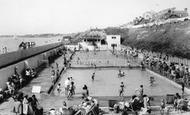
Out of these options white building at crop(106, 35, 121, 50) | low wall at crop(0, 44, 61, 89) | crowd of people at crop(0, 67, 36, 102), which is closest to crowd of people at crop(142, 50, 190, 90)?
crowd of people at crop(0, 67, 36, 102)

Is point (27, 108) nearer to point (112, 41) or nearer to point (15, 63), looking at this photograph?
point (15, 63)

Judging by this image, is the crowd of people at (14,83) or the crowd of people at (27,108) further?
the crowd of people at (14,83)

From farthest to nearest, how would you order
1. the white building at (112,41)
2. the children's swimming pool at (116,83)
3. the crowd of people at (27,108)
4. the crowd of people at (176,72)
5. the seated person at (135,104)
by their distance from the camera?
the white building at (112,41) → the crowd of people at (176,72) → the children's swimming pool at (116,83) → the seated person at (135,104) → the crowd of people at (27,108)

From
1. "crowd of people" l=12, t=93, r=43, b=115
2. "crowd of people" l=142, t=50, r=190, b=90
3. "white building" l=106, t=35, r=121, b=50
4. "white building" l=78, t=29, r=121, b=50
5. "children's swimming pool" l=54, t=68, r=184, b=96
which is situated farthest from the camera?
"white building" l=106, t=35, r=121, b=50

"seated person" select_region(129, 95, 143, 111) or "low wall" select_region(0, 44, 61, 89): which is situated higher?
"low wall" select_region(0, 44, 61, 89)

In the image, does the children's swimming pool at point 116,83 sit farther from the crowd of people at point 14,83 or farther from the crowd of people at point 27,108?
the crowd of people at point 27,108

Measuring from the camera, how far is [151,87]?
25266 mm

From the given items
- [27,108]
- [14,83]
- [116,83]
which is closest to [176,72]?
[116,83]

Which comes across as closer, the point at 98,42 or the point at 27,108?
the point at 27,108

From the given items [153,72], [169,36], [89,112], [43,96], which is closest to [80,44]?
[169,36]

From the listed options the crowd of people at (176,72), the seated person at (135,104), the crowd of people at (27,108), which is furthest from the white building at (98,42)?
the crowd of people at (27,108)

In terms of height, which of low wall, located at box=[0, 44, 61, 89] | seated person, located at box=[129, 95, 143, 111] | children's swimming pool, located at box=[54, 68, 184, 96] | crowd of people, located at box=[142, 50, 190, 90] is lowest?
children's swimming pool, located at box=[54, 68, 184, 96]

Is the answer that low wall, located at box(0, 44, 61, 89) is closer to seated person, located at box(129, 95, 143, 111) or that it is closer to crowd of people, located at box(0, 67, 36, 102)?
crowd of people, located at box(0, 67, 36, 102)

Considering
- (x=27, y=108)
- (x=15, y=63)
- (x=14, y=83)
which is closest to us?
(x=27, y=108)
